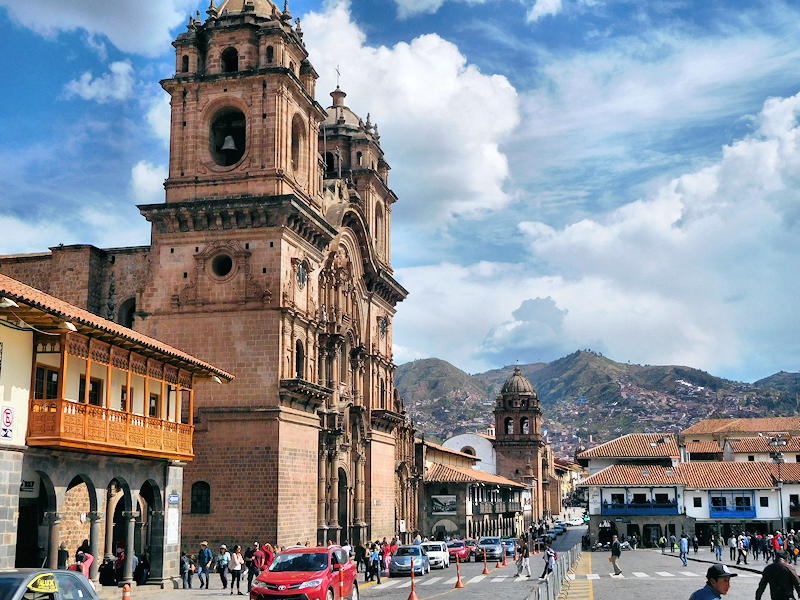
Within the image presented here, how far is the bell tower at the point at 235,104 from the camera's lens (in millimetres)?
40625

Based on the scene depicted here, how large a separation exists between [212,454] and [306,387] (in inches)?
189

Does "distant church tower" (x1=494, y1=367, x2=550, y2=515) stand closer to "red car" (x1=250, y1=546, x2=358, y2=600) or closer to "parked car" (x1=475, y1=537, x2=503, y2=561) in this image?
"parked car" (x1=475, y1=537, x2=503, y2=561)

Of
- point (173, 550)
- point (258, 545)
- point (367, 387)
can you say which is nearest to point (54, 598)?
point (173, 550)

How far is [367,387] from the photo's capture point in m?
54.0

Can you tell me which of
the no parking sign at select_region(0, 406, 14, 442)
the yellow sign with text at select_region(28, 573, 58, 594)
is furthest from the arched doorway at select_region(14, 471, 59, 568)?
the yellow sign with text at select_region(28, 573, 58, 594)

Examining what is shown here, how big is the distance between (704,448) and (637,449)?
88.3 ft

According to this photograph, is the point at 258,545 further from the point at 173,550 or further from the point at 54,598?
the point at 54,598

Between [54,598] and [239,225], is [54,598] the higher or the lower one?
the lower one

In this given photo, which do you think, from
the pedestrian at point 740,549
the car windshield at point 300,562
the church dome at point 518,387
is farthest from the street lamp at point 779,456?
the car windshield at point 300,562

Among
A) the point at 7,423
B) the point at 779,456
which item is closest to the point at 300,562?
the point at 7,423

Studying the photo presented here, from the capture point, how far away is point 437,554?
43531 millimetres

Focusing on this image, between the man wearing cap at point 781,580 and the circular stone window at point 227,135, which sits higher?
the circular stone window at point 227,135

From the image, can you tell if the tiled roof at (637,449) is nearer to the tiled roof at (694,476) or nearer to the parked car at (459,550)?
the tiled roof at (694,476)

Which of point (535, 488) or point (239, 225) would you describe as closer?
point (239, 225)
